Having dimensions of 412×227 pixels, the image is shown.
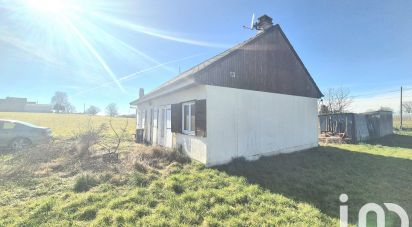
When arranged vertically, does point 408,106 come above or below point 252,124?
above

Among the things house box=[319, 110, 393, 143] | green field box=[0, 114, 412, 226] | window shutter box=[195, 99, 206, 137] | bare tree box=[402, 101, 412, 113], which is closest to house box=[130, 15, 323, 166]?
window shutter box=[195, 99, 206, 137]

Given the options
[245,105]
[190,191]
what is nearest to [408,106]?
[245,105]

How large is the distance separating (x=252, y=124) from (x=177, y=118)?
3.16 meters

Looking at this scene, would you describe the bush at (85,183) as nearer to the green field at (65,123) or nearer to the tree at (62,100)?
the green field at (65,123)

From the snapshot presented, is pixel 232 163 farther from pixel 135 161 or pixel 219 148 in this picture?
pixel 135 161

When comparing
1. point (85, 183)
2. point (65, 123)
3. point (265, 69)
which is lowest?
point (85, 183)

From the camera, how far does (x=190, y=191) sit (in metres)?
5.02

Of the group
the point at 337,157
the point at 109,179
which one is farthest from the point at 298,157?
the point at 109,179

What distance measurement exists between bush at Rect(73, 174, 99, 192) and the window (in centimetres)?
361

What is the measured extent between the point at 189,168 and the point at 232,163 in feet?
5.10

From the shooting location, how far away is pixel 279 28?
986 centimetres

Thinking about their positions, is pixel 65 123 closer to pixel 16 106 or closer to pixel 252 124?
pixel 252 124

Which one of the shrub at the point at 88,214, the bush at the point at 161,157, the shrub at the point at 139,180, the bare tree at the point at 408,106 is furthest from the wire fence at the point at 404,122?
the shrub at the point at 88,214

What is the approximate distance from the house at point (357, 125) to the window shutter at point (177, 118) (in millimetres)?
12533
